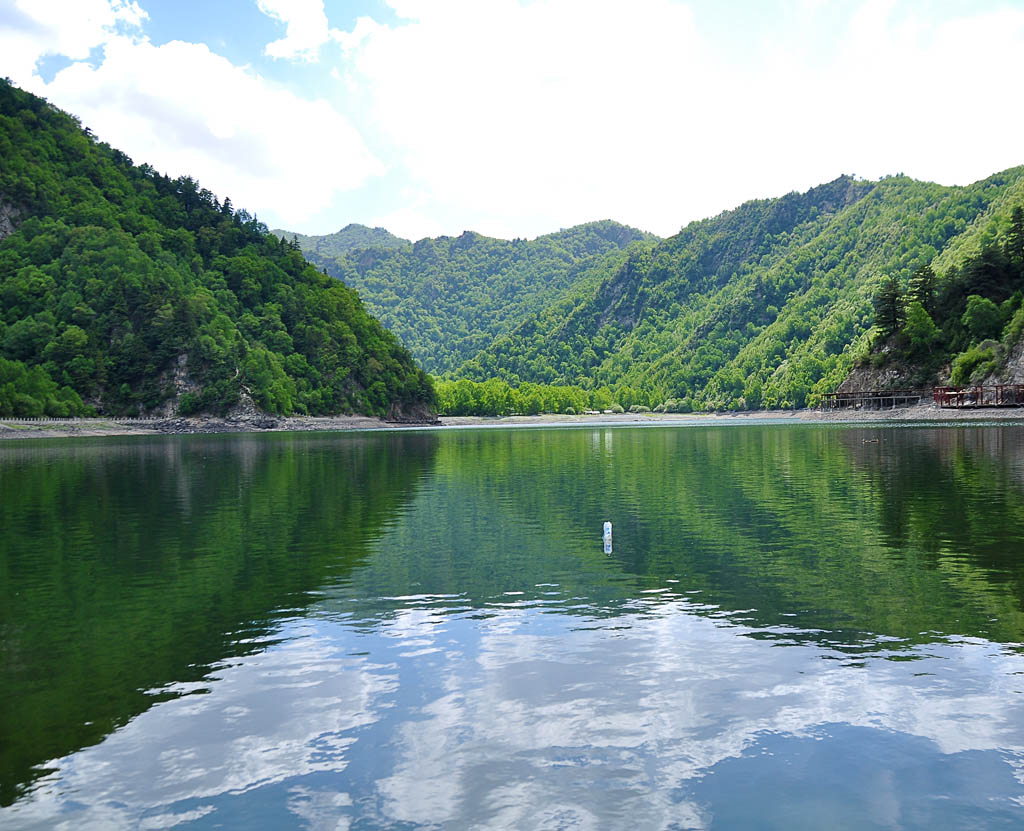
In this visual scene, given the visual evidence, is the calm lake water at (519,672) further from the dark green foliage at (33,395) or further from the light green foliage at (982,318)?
the light green foliage at (982,318)

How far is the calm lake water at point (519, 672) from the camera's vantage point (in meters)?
11.3

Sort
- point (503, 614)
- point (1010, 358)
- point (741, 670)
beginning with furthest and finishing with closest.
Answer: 1. point (1010, 358)
2. point (503, 614)
3. point (741, 670)

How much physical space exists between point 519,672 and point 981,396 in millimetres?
183035

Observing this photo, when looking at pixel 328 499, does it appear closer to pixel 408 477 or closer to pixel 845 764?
pixel 408 477

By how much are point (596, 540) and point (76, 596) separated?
1811 cm

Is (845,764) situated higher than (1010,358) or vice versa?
(1010,358)

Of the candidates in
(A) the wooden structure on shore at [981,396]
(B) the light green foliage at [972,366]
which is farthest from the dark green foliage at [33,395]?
(B) the light green foliage at [972,366]

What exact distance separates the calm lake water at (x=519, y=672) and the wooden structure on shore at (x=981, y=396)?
14463cm

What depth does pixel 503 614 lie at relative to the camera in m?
21.4

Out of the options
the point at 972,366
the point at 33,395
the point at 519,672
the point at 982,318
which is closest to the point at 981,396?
the point at 972,366

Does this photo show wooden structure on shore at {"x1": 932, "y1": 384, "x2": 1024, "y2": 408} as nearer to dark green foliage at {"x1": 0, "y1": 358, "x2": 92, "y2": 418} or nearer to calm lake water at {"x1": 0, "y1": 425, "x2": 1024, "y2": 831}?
calm lake water at {"x1": 0, "y1": 425, "x2": 1024, "y2": 831}

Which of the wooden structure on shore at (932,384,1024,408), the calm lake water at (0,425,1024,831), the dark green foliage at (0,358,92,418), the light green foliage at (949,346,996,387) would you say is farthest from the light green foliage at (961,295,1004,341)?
the dark green foliage at (0,358,92,418)

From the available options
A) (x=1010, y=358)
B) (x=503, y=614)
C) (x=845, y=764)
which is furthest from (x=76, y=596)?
(x=1010, y=358)

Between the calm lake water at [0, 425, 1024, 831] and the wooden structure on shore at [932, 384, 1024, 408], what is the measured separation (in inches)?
5694
